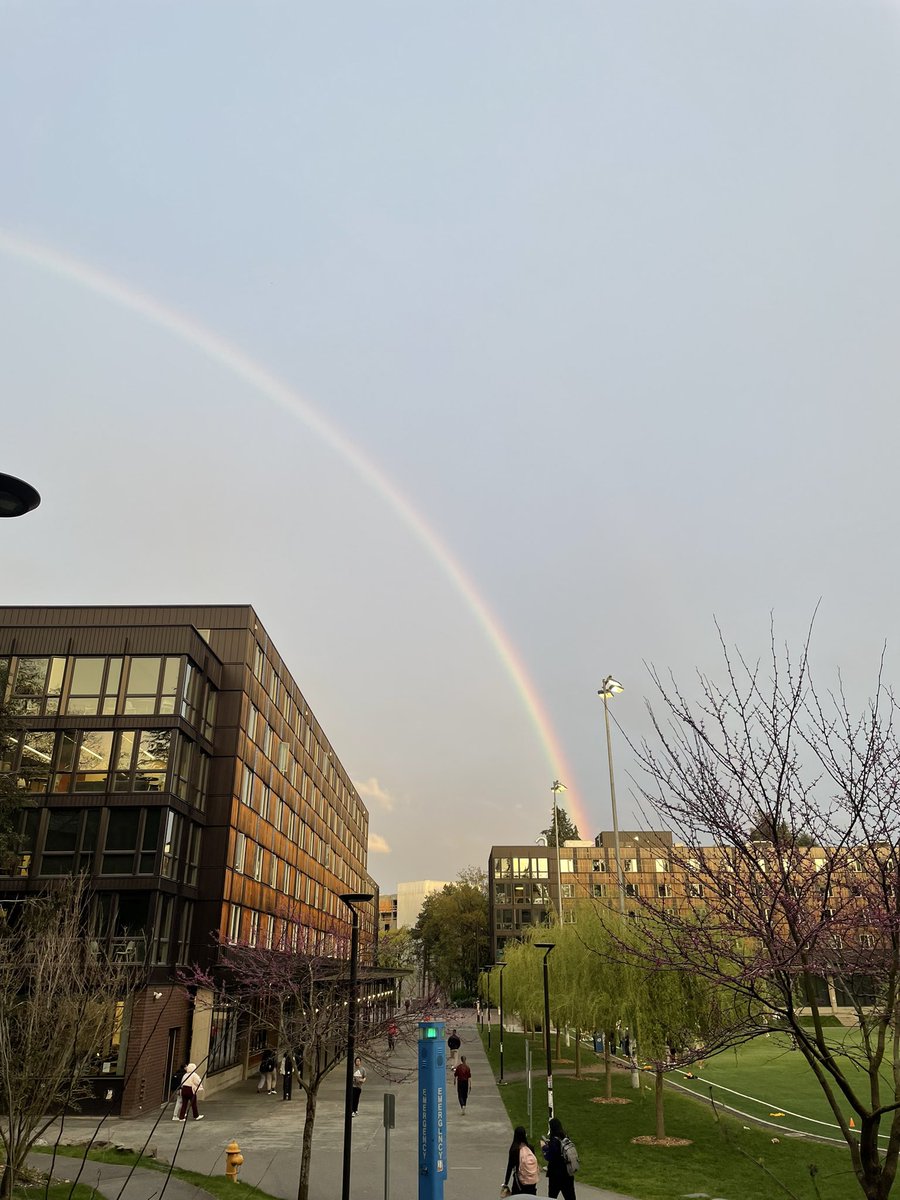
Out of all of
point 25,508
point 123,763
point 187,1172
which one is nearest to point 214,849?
point 123,763

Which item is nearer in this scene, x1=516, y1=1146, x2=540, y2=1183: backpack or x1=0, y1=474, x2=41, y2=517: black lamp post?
x1=0, y1=474, x2=41, y2=517: black lamp post

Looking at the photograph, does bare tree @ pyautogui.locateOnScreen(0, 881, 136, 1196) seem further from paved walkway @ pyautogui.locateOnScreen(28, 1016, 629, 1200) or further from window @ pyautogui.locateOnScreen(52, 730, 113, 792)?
window @ pyautogui.locateOnScreen(52, 730, 113, 792)

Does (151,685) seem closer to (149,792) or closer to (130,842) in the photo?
(149,792)

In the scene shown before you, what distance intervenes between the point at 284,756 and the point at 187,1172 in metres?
32.1

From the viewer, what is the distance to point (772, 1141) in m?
23.1

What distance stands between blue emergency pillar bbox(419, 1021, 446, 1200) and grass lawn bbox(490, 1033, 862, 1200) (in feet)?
13.5

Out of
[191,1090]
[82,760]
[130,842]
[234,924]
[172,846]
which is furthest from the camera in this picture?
[234,924]

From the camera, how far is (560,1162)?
1570 centimetres

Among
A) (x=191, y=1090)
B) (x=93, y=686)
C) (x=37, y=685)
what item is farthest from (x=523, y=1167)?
(x=37, y=685)

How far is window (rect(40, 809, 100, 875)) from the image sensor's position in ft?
106

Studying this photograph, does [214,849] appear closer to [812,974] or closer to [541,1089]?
[541,1089]

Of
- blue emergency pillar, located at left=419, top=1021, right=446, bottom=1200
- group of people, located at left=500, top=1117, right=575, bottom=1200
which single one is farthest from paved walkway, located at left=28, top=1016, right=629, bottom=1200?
group of people, located at left=500, top=1117, right=575, bottom=1200

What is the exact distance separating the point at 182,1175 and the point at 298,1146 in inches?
209

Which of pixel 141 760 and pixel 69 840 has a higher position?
pixel 141 760
